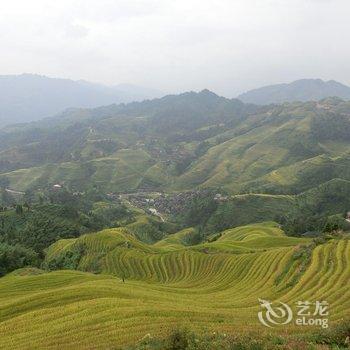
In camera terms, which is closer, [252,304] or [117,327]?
[117,327]

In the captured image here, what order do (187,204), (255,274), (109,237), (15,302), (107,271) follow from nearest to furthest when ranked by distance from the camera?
(15,302) < (255,274) < (107,271) < (109,237) < (187,204)

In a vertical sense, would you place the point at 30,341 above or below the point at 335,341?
below

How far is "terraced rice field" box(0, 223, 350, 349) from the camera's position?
78.1ft

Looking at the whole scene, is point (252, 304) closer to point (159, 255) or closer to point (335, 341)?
point (335, 341)

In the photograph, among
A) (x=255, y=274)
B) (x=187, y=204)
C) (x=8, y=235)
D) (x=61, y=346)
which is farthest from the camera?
(x=187, y=204)

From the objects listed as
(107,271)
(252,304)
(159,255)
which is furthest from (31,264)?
(252,304)

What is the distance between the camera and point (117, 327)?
2408 cm

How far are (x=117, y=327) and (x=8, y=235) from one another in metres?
104

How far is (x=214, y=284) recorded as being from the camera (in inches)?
1868

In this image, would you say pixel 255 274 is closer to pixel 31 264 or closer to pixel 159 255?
pixel 159 255

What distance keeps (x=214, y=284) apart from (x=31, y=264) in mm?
44127

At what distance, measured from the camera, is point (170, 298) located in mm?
32719

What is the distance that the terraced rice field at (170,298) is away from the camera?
23812 millimetres

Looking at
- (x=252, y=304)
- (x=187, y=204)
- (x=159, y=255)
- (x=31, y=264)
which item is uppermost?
(x=252, y=304)
